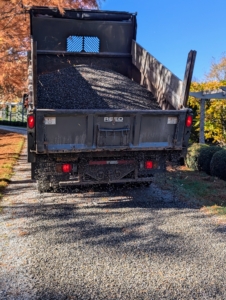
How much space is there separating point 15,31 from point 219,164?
567cm

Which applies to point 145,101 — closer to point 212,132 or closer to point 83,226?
point 83,226

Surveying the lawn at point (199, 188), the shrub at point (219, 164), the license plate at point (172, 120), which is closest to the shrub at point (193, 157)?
the lawn at point (199, 188)

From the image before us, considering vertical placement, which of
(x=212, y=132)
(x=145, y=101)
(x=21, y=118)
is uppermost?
(x=145, y=101)

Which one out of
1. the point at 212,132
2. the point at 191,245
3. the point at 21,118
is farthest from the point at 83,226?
the point at 21,118

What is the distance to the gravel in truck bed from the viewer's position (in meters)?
5.66

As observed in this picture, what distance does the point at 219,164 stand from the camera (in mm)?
7375

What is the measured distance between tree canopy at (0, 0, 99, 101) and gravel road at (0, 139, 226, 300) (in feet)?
13.4

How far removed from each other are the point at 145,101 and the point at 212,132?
712 centimetres

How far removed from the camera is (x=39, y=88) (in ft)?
19.6

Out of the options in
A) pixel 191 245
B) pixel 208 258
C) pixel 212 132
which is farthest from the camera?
pixel 212 132

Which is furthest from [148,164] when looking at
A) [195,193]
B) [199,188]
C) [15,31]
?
[15,31]

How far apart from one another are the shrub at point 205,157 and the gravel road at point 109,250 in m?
2.85

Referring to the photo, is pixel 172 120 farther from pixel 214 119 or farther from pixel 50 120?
pixel 214 119

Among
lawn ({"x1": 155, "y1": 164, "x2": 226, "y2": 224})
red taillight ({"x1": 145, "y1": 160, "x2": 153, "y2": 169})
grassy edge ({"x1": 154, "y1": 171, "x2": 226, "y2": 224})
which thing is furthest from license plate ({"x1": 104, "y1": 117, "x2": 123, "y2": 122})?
grassy edge ({"x1": 154, "y1": 171, "x2": 226, "y2": 224})
